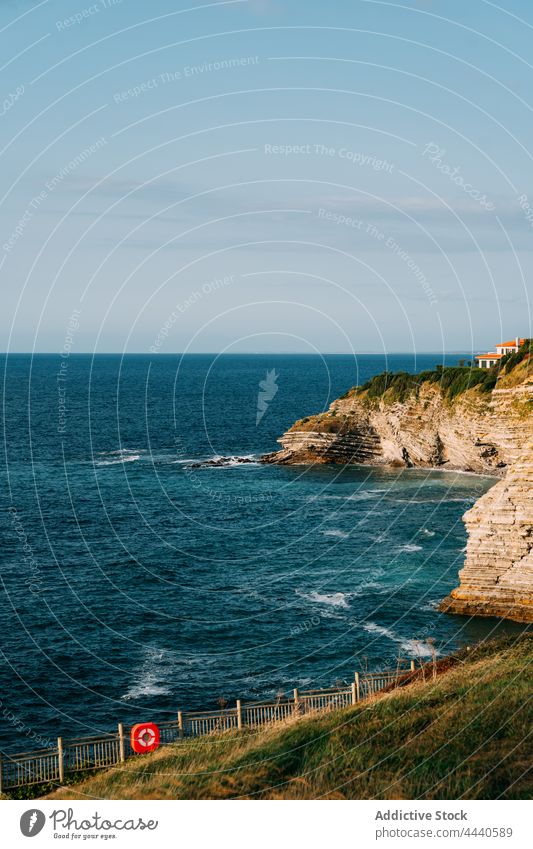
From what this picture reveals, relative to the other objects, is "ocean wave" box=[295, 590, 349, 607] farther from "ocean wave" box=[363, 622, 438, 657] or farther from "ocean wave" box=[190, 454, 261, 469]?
"ocean wave" box=[190, 454, 261, 469]

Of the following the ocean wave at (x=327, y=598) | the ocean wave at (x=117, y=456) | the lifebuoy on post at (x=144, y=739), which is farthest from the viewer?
the ocean wave at (x=117, y=456)

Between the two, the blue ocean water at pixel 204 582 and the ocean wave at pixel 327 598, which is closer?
the blue ocean water at pixel 204 582

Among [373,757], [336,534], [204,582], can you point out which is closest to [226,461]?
[336,534]

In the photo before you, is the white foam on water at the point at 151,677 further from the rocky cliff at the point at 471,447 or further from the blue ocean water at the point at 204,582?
the rocky cliff at the point at 471,447

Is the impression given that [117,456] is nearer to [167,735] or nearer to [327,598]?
[327,598]

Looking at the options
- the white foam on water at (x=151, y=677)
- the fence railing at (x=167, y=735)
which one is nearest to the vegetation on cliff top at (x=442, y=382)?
the white foam on water at (x=151, y=677)

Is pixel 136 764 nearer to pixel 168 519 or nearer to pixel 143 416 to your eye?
pixel 168 519

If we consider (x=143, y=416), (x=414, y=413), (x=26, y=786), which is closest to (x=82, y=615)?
(x=26, y=786)

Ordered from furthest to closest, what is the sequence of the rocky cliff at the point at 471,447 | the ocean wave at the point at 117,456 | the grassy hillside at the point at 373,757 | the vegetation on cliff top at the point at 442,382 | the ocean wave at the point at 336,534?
the ocean wave at the point at 117,456
the vegetation on cliff top at the point at 442,382
the ocean wave at the point at 336,534
the rocky cliff at the point at 471,447
the grassy hillside at the point at 373,757
